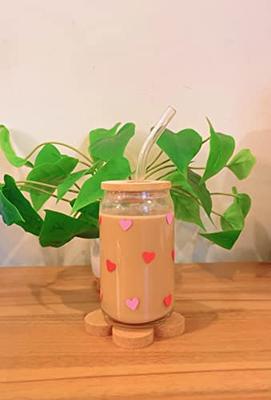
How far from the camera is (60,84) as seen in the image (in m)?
0.77

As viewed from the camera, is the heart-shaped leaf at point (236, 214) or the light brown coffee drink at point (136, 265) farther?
the heart-shaped leaf at point (236, 214)

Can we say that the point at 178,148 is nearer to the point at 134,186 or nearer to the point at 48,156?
the point at 134,186

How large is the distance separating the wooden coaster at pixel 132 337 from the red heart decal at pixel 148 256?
0.08 metres

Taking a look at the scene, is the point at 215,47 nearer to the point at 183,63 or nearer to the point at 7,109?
the point at 183,63

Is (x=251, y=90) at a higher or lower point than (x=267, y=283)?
higher

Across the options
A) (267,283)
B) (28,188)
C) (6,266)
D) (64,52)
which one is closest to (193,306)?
(267,283)

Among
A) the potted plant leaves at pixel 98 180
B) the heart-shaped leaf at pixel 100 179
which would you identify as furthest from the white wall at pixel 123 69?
the heart-shaped leaf at pixel 100 179

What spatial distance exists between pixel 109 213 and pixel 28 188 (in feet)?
0.72

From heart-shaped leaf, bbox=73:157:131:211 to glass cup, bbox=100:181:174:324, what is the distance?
0.12 feet

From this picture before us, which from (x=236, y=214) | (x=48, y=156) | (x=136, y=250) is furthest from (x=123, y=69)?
(x=136, y=250)

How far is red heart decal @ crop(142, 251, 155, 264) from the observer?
1.48ft

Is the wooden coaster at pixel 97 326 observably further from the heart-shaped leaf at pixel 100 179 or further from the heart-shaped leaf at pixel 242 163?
the heart-shaped leaf at pixel 242 163

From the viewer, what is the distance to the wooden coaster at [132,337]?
17.5 inches

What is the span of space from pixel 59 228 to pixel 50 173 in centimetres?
11
